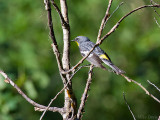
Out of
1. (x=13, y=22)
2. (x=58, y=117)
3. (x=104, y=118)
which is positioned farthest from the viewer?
(x=104, y=118)

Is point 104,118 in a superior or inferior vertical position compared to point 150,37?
inferior

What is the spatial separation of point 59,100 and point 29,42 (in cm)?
136

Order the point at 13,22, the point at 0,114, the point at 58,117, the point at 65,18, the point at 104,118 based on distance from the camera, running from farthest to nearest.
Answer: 1. the point at 104,118
2. the point at 58,117
3. the point at 13,22
4. the point at 0,114
5. the point at 65,18

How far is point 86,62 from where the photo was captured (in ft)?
17.9

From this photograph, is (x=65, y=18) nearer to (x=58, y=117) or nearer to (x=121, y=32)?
(x=58, y=117)

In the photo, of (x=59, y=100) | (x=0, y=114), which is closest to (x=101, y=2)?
(x=59, y=100)

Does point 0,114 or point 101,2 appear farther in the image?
point 101,2

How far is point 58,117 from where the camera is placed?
5.91 metres

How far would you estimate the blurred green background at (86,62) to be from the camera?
5039mm

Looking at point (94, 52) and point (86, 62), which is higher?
point (86, 62)

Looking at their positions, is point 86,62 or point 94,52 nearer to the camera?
point 94,52

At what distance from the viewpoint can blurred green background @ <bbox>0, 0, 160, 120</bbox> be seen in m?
5.04

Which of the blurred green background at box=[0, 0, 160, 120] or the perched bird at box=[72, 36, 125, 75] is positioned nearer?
the perched bird at box=[72, 36, 125, 75]

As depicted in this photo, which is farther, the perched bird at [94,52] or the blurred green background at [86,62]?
the blurred green background at [86,62]
